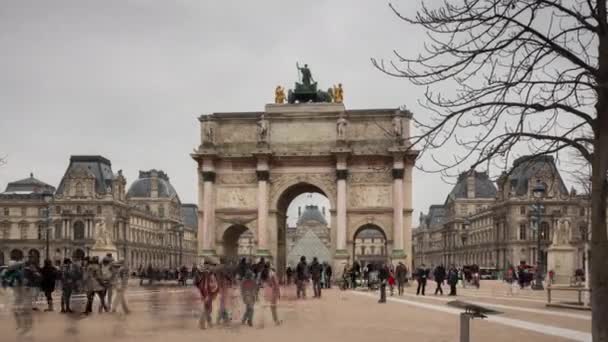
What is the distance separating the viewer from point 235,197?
54500 mm

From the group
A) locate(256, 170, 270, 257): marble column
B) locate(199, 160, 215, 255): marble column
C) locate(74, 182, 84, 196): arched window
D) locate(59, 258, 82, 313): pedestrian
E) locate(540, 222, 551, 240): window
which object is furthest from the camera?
locate(74, 182, 84, 196): arched window

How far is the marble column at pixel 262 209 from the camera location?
173 feet

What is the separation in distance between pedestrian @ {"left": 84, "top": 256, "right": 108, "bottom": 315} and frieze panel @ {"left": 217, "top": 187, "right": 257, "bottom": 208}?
29.8 meters

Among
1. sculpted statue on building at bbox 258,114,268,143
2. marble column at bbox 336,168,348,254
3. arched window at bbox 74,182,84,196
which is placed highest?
sculpted statue on building at bbox 258,114,268,143

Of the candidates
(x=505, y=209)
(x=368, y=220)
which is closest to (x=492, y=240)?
(x=505, y=209)

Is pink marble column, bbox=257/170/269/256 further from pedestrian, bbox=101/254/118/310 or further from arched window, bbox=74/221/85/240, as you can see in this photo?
arched window, bbox=74/221/85/240

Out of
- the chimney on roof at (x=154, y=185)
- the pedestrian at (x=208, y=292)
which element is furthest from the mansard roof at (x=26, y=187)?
the pedestrian at (x=208, y=292)

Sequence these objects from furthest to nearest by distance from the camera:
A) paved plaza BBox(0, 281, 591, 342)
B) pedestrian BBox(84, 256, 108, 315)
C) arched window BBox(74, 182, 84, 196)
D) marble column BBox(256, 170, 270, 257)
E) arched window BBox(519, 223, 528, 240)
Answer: arched window BBox(74, 182, 84, 196), arched window BBox(519, 223, 528, 240), marble column BBox(256, 170, 270, 257), pedestrian BBox(84, 256, 108, 315), paved plaza BBox(0, 281, 591, 342)

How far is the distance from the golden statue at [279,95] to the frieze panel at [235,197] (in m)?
6.61

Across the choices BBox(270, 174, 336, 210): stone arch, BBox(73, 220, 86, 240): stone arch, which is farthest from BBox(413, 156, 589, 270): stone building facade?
BBox(73, 220, 86, 240): stone arch

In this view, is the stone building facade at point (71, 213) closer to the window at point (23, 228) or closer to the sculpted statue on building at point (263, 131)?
the window at point (23, 228)

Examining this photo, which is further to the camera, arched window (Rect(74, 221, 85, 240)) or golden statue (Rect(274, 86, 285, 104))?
arched window (Rect(74, 221, 85, 240))

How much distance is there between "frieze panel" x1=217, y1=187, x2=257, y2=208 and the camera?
54281mm

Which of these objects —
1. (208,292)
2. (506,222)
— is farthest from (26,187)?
(208,292)
